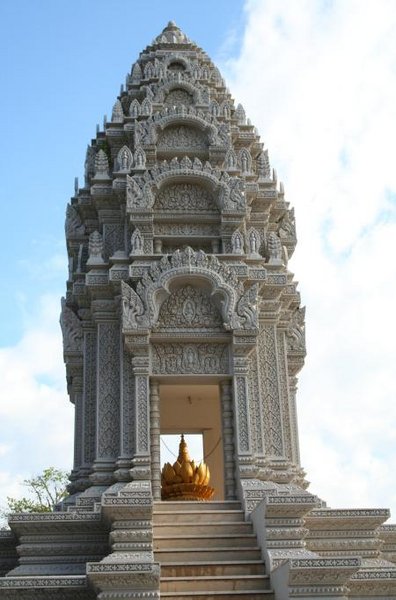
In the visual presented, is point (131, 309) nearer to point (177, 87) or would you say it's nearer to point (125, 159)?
point (125, 159)

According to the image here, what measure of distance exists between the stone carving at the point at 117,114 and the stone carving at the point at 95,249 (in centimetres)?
280

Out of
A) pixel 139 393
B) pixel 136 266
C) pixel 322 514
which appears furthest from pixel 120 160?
pixel 322 514

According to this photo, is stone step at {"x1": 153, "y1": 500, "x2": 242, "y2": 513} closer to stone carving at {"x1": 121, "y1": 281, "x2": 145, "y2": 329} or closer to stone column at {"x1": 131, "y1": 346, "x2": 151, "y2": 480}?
stone column at {"x1": 131, "y1": 346, "x2": 151, "y2": 480}

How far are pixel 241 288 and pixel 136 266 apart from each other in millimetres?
1816

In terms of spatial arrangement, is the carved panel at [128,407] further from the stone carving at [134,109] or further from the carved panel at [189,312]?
the stone carving at [134,109]

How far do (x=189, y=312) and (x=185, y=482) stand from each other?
3262 millimetres

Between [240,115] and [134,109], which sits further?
[240,115]

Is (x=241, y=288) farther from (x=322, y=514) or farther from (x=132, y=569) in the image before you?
(x=132, y=569)

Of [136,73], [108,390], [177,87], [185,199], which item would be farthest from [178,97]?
[108,390]

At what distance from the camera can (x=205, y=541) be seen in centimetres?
1133

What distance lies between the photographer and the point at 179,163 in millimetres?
14766

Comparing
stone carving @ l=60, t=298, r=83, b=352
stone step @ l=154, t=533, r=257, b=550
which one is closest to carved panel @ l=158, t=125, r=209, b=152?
stone carving @ l=60, t=298, r=83, b=352

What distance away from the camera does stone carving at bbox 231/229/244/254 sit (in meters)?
14.2

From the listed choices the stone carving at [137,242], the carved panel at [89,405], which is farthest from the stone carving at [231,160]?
the carved panel at [89,405]
